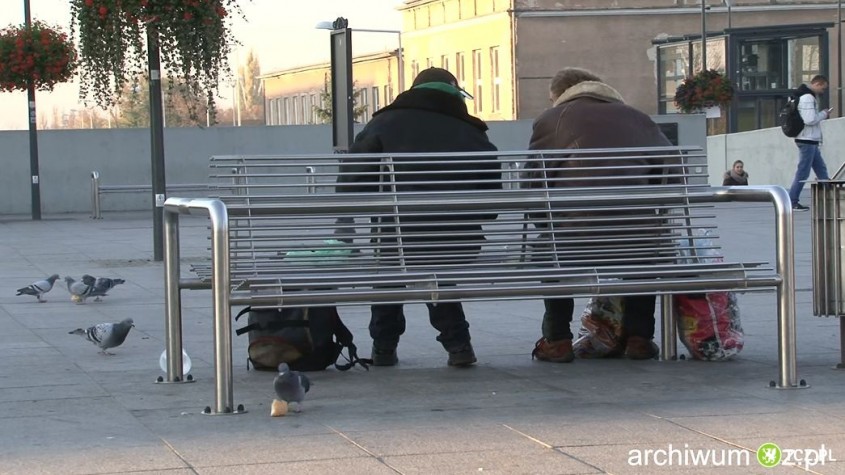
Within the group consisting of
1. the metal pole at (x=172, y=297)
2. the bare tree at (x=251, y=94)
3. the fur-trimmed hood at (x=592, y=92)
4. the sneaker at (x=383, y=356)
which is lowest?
the sneaker at (x=383, y=356)

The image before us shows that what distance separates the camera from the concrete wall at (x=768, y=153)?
29.8 m

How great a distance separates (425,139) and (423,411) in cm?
185

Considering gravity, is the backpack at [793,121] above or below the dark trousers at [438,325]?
above

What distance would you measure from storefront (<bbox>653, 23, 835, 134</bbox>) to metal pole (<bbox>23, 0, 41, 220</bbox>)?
758 inches

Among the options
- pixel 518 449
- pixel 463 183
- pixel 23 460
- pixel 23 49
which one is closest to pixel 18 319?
pixel 463 183

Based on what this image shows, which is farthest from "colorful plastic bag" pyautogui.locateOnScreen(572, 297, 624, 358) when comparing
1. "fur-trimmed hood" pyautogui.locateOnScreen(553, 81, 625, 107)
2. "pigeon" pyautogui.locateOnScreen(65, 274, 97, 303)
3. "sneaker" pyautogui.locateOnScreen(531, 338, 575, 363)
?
"pigeon" pyautogui.locateOnScreen(65, 274, 97, 303)

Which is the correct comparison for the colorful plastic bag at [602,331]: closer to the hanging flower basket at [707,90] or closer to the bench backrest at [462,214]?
the bench backrest at [462,214]

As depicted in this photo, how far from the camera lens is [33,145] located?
25422 mm

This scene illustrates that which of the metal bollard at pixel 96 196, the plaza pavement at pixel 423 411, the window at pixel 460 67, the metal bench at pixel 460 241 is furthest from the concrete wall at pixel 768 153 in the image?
the window at pixel 460 67

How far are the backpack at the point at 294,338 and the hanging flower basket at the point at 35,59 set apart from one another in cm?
1970

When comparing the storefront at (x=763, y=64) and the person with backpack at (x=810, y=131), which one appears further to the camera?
the storefront at (x=763, y=64)

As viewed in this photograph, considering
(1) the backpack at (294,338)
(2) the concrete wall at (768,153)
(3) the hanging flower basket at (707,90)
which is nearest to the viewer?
(1) the backpack at (294,338)

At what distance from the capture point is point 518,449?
513 centimetres

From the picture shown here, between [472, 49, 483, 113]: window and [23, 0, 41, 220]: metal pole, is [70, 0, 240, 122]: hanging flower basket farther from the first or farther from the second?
[472, 49, 483, 113]: window
